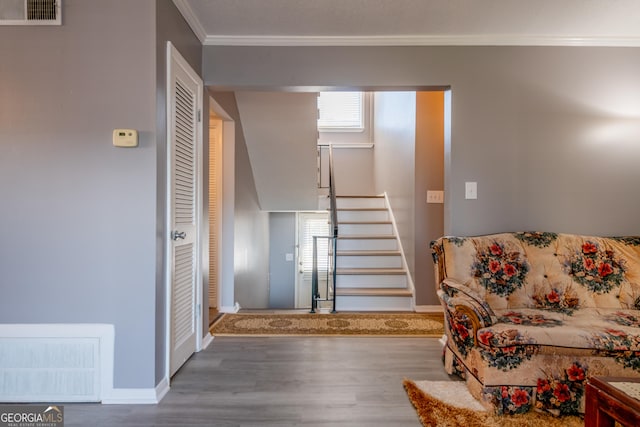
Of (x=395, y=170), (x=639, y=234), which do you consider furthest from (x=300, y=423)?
(x=395, y=170)

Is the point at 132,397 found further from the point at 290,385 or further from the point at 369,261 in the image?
the point at 369,261

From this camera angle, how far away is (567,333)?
1770mm

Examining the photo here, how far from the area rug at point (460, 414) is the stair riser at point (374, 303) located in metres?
1.68

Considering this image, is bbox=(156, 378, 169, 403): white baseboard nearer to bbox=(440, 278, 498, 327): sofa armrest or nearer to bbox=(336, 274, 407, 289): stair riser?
bbox=(440, 278, 498, 327): sofa armrest

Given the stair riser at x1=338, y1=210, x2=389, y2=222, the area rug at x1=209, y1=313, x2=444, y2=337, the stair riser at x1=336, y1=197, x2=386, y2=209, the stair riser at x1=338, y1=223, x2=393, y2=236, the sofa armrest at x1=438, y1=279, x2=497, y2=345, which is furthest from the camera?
the stair riser at x1=336, y1=197, x2=386, y2=209

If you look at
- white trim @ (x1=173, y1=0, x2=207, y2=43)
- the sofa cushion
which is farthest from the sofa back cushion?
white trim @ (x1=173, y1=0, x2=207, y2=43)

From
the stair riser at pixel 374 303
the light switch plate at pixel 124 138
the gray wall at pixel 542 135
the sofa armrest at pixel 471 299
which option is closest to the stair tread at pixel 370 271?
the stair riser at pixel 374 303

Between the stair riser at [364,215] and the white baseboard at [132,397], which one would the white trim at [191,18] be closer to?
the white baseboard at [132,397]

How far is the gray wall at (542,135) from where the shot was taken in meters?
2.67

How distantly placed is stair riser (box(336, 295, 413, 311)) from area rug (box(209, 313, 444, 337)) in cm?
20

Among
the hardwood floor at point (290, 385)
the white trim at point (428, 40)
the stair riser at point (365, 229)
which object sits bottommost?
the hardwood floor at point (290, 385)

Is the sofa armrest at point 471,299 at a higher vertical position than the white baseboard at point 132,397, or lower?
higher

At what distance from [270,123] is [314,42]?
1589mm

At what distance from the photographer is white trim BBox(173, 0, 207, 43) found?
7.30 feet
